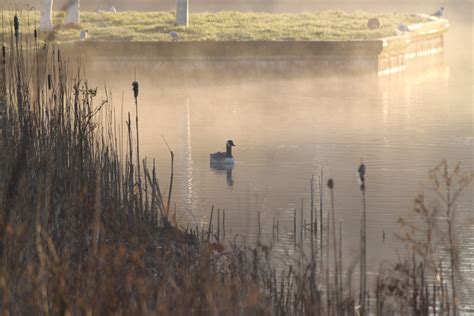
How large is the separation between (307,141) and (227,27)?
933 centimetres

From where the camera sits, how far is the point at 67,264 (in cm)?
441

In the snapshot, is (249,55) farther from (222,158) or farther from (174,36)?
(222,158)

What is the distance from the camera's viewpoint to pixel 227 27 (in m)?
22.8

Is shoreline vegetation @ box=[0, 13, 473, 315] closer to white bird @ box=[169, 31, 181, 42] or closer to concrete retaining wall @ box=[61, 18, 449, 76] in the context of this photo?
concrete retaining wall @ box=[61, 18, 449, 76]

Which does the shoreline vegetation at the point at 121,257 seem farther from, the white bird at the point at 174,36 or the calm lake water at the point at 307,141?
the white bird at the point at 174,36

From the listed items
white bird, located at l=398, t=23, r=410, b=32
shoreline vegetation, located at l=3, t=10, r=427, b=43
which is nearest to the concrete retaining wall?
shoreline vegetation, located at l=3, t=10, r=427, b=43

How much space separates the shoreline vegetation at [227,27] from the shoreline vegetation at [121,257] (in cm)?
1313

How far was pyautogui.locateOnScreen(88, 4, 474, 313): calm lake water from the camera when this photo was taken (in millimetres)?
9132

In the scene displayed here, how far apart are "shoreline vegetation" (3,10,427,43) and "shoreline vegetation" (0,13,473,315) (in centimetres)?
1313

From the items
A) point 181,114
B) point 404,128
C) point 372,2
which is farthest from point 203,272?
point 372,2

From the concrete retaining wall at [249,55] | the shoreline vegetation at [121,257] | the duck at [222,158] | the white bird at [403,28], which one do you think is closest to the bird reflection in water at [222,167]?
the duck at [222,158]

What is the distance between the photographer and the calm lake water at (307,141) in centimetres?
913

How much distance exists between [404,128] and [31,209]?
9.48 m

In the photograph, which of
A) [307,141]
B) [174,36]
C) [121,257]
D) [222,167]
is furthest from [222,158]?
[174,36]
